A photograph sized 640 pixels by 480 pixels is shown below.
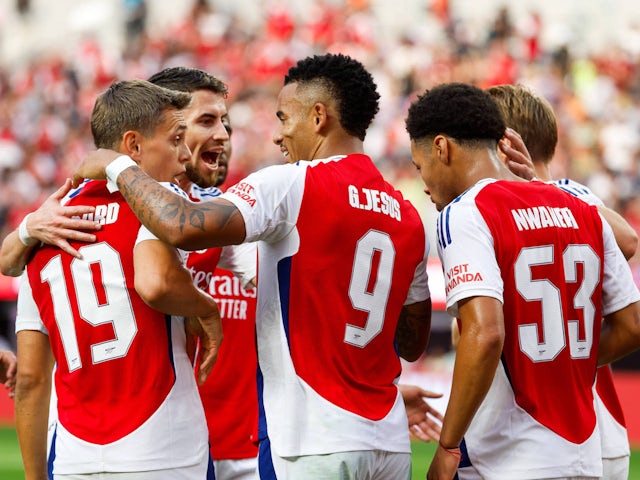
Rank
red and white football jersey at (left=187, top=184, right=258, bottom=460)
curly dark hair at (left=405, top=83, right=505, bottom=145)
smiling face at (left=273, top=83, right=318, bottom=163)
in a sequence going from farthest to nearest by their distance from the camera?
red and white football jersey at (left=187, top=184, right=258, bottom=460) < smiling face at (left=273, top=83, right=318, bottom=163) < curly dark hair at (left=405, top=83, right=505, bottom=145)

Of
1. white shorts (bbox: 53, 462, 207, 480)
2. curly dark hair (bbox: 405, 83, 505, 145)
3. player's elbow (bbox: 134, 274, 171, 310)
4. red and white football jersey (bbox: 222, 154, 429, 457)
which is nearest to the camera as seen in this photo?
player's elbow (bbox: 134, 274, 171, 310)

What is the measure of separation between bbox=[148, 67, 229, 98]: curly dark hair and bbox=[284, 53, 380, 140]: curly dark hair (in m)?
0.98

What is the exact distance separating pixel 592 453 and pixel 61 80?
17779 millimetres

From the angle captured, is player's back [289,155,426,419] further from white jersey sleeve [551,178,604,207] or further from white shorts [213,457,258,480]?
white shorts [213,457,258,480]

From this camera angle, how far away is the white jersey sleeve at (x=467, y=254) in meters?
3.75

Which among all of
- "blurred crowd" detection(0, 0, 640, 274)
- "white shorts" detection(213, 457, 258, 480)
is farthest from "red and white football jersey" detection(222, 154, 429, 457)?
"blurred crowd" detection(0, 0, 640, 274)

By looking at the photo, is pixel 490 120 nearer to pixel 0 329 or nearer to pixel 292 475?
pixel 292 475

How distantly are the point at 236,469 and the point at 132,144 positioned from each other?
1846 mm

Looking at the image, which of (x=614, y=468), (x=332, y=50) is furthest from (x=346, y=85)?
(x=332, y=50)

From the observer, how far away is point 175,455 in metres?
3.76

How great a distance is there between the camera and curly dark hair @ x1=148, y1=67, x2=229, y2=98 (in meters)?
5.05

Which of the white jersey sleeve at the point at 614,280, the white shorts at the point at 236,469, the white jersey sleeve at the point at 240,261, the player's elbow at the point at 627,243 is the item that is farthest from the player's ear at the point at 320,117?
the white shorts at the point at 236,469

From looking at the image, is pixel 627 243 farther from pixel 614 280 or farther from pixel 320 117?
pixel 320 117

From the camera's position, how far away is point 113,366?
3.71 m
